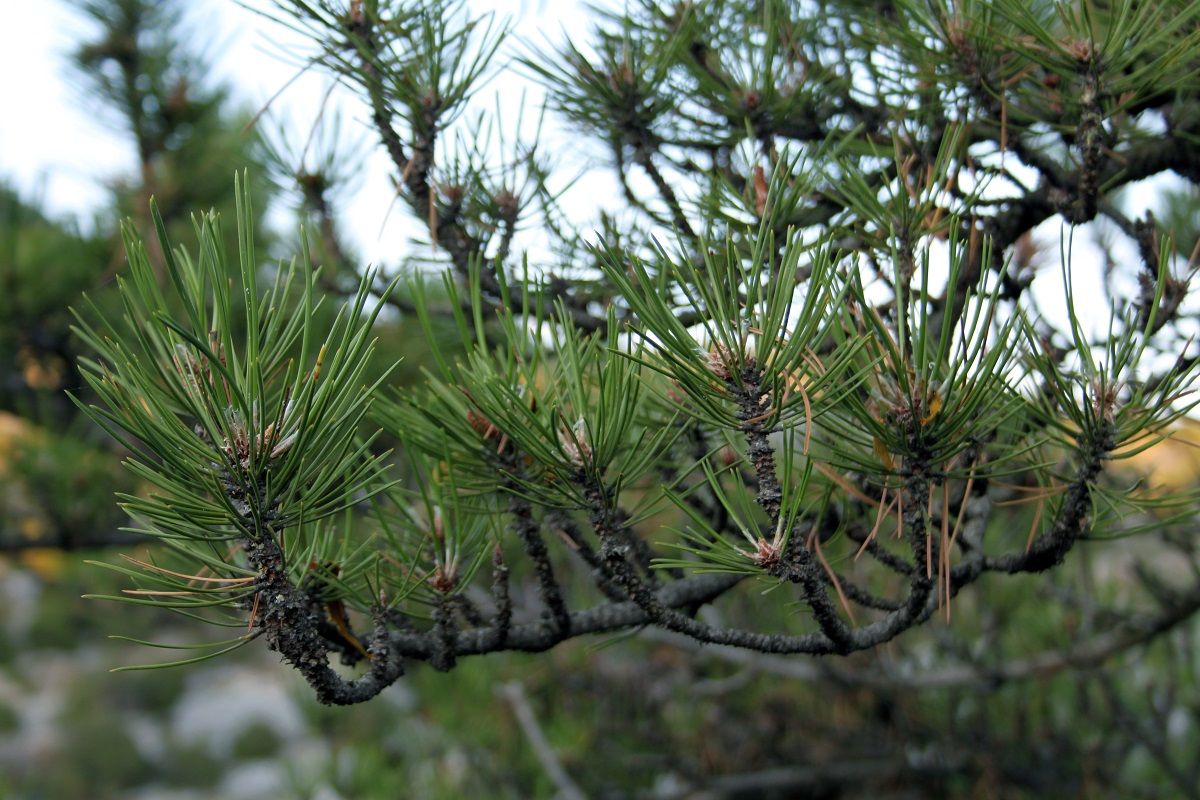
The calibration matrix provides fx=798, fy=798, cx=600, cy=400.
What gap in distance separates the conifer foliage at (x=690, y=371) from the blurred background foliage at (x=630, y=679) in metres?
0.28

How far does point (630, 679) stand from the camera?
49.8 inches

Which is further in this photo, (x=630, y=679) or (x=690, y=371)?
(x=630, y=679)

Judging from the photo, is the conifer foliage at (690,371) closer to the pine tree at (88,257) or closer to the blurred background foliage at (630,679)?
the blurred background foliage at (630,679)

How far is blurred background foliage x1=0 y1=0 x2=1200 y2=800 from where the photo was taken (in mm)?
926

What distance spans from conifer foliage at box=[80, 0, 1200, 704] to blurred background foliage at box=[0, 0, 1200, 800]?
0.28 m

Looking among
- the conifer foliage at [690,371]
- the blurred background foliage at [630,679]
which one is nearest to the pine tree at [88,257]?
the blurred background foliage at [630,679]

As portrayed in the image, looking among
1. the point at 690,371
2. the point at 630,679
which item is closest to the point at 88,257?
the point at 630,679

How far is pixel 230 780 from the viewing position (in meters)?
3.55

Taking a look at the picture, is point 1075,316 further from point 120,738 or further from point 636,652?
point 120,738

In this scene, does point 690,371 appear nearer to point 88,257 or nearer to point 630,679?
point 630,679

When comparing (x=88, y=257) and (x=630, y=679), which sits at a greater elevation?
(x=88, y=257)

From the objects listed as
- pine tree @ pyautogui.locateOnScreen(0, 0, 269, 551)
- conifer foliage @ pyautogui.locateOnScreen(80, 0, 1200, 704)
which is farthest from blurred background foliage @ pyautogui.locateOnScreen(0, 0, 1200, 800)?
conifer foliage @ pyautogui.locateOnScreen(80, 0, 1200, 704)

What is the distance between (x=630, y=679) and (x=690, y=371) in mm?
1104

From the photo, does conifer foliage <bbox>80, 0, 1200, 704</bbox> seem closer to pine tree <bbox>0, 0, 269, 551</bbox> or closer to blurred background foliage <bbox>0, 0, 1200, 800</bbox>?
blurred background foliage <bbox>0, 0, 1200, 800</bbox>
